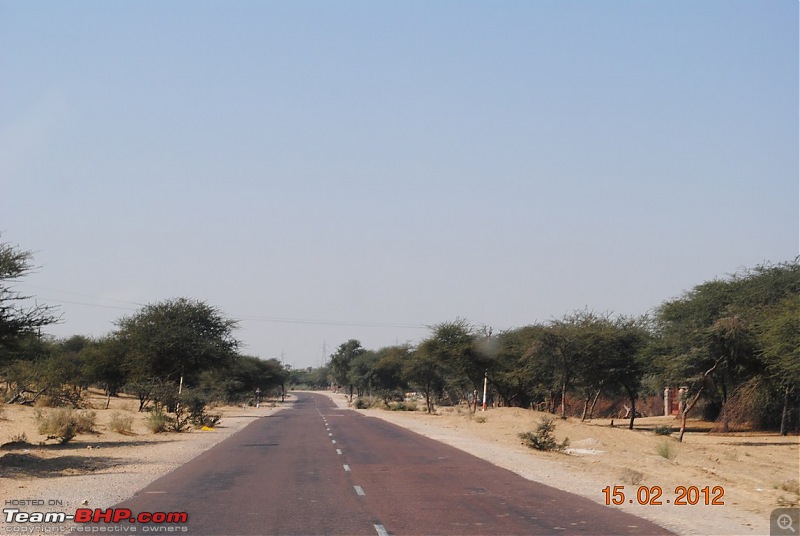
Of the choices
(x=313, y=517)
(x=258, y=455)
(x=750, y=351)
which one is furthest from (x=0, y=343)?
(x=750, y=351)

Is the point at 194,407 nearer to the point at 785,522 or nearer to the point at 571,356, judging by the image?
the point at 571,356

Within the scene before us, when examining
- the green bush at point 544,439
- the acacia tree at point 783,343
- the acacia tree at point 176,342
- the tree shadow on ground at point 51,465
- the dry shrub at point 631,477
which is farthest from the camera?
the acacia tree at point 176,342

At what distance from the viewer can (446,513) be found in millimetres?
13641

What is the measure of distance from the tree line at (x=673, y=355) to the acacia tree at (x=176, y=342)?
714 inches

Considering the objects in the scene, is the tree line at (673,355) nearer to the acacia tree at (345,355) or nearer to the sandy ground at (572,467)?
the sandy ground at (572,467)

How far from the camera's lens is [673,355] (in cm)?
4522

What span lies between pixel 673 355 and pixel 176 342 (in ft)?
106

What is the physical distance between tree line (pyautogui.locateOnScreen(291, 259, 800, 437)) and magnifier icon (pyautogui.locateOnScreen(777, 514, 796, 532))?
79.9ft

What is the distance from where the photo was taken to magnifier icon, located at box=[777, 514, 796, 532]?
12602 millimetres

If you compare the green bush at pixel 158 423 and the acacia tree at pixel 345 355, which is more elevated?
the acacia tree at pixel 345 355

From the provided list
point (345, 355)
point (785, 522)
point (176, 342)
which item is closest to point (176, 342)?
point (176, 342)

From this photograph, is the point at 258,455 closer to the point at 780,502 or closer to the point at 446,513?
the point at 446,513

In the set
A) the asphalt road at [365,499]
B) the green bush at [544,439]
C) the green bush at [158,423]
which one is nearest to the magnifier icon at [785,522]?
the asphalt road at [365,499]

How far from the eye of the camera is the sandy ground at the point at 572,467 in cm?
1458
